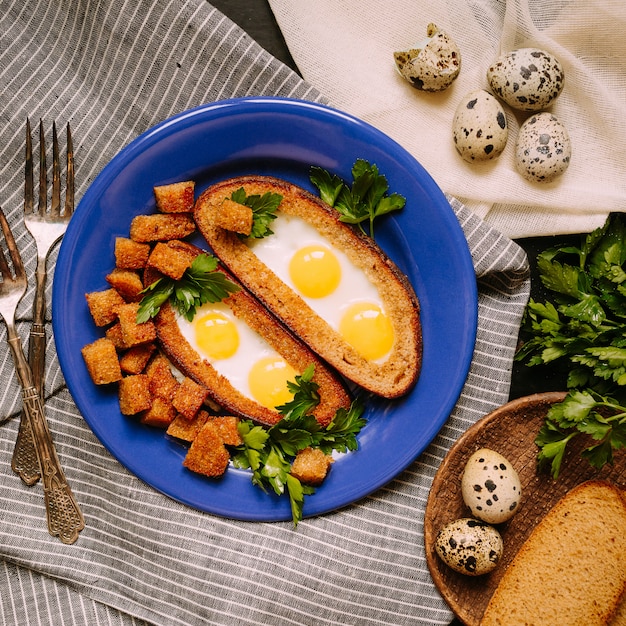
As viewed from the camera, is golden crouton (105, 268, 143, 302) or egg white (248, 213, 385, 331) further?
egg white (248, 213, 385, 331)

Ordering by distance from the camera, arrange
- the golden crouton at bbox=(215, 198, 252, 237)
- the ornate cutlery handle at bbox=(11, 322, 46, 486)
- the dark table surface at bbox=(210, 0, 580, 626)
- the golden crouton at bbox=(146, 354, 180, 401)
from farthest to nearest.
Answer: the dark table surface at bbox=(210, 0, 580, 626)
the ornate cutlery handle at bbox=(11, 322, 46, 486)
the golden crouton at bbox=(146, 354, 180, 401)
the golden crouton at bbox=(215, 198, 252, 237)

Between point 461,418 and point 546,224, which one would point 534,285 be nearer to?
point 546,224

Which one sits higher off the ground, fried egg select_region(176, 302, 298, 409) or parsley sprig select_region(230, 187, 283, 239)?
parsley sprig select_region(230, 187, 283, 239)

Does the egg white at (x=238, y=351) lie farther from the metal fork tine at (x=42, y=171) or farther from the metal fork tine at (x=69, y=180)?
the metal fork tine at (x=42, y=171)

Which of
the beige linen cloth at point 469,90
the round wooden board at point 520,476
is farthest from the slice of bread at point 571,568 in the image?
the beige linen cloth at point 469,90

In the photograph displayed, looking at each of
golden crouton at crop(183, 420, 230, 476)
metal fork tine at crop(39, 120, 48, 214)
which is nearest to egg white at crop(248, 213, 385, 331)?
golden crouton at crop(183, 420, 230, 476)

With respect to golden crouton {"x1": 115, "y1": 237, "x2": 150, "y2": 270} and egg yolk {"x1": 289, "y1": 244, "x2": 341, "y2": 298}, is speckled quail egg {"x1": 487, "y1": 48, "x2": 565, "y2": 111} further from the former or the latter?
golden crouton {"x1": 115, "y1": 237, "x2": 150, "y2": 270}

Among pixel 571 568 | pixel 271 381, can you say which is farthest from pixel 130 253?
pixel 571 568
